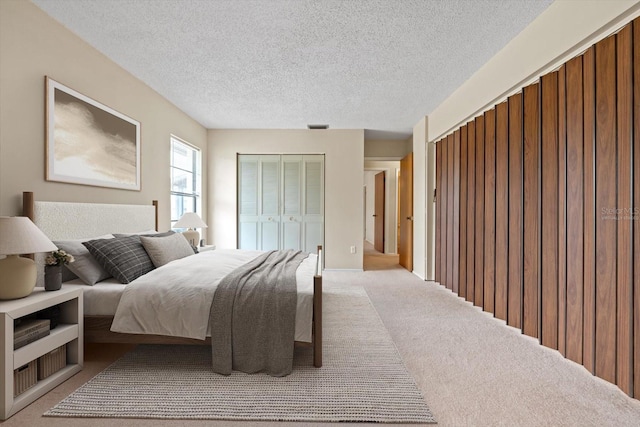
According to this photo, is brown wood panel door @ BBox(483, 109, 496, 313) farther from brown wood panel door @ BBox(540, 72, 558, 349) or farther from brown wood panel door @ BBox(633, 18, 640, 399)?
brown wood panel door @ BBox(633, 18, 640, 399)

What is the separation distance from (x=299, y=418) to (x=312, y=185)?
4428 mm

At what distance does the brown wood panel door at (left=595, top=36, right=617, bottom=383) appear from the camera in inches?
73.5

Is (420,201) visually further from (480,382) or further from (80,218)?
(80,218)

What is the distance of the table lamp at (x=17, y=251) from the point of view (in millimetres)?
1700

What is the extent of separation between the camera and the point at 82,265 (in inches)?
89.4

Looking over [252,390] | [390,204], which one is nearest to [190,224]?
[252,390]

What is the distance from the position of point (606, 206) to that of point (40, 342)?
3.44 m

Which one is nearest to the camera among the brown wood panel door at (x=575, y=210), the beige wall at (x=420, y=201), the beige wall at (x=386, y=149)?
the brown wood panel door at (x=575, y=210)

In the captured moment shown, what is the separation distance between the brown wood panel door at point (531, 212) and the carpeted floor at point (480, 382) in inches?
9.8

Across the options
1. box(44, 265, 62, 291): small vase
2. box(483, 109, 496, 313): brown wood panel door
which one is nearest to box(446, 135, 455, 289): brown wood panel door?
box(483, 109, 496, 313): brown wood panel door

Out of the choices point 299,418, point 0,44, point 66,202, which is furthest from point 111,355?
point 0,44

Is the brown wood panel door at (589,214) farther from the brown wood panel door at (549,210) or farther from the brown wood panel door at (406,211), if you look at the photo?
the brown wood panel door at (406,211)

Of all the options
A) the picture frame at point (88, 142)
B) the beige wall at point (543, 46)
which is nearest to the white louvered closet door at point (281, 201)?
the picture frame at point (88, 142)

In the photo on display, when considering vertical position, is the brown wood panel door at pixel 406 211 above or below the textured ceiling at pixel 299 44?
Result: below
